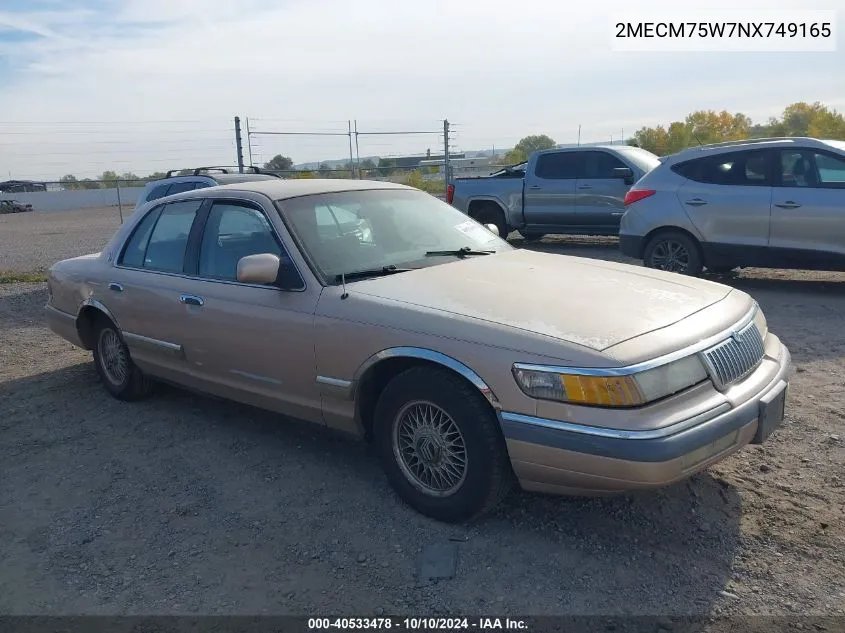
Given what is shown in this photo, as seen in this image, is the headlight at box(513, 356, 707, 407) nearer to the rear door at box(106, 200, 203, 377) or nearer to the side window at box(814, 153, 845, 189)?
the rear door at box(106, 200, 203, 377)

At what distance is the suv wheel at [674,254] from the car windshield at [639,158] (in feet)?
11.7

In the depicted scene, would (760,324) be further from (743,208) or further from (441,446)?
(743,208)

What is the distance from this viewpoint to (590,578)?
10.1 feet

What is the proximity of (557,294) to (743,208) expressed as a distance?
570 centimetres

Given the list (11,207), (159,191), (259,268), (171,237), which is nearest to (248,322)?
(259,268)

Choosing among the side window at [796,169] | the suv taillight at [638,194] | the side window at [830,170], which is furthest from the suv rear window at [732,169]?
the side window at [830,170]

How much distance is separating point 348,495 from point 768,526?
205 centimetres

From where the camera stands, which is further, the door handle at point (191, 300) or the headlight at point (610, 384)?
the door handle at point (191, 300)

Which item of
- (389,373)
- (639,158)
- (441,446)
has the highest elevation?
(639,158)

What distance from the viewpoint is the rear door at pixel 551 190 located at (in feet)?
42.1

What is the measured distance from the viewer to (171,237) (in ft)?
16.4

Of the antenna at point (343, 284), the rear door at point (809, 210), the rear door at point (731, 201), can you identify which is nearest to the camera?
the antenna at point (343, 284)

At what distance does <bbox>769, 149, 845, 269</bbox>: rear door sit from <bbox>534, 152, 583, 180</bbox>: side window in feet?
15.9

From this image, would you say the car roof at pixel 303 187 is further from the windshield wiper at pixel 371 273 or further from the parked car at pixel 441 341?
the windshield wiper at pixel 371 273
